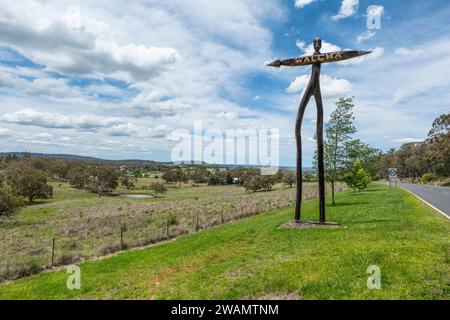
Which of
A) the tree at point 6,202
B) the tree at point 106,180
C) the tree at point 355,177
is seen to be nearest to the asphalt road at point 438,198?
the tree at point 355,177

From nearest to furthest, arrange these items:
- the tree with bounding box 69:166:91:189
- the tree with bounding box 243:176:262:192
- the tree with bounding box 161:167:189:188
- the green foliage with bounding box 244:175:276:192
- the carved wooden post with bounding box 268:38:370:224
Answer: the carved wooden post with bounding box 268:38:370:224 < the tree with bounding box 243:176:262:192 < the green foliage with bounding box 244:175:276:192 < the tree with bounding box 69:166:91:189 < the tree with bounding box 161:167:189:188

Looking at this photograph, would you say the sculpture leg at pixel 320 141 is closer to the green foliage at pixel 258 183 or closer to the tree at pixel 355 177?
the tree at pixel 355 177

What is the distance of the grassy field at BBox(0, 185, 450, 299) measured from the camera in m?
7.22

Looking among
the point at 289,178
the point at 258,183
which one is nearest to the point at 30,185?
the point at 258,183

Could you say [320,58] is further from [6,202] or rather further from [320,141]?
[6,202]

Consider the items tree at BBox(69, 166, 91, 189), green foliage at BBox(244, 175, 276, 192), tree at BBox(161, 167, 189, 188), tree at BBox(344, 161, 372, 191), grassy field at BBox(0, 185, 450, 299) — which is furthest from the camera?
tree at BBox(161, 167, 189, 188)

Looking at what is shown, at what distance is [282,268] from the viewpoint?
346 inches

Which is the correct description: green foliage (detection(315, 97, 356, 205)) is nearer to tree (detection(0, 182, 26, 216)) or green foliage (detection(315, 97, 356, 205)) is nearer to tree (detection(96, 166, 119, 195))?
tree (detection(0, 182, 26, 216))

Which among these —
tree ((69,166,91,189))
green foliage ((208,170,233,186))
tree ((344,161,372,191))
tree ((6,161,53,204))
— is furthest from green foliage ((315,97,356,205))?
green foliage ((208,170,233,186))

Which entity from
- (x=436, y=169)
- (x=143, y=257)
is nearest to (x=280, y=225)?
(x=143, y=257)

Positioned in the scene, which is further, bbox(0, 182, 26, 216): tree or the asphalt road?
bbox(0, 182, 26, 216): tree

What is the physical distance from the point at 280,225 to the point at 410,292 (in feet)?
29.4
